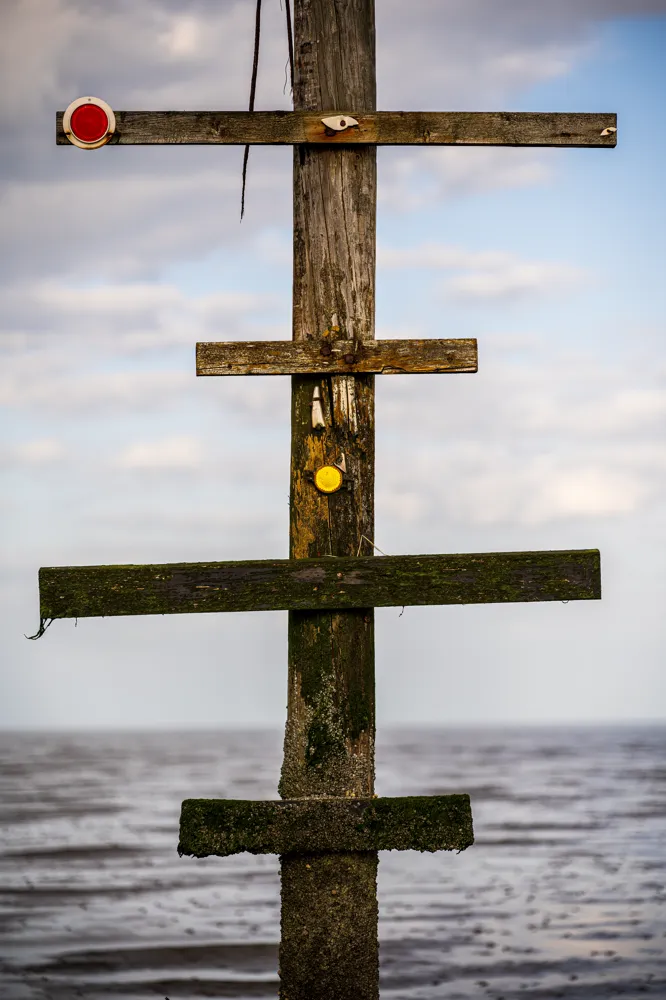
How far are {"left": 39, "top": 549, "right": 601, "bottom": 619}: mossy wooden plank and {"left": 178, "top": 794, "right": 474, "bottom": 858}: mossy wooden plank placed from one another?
2.48ft

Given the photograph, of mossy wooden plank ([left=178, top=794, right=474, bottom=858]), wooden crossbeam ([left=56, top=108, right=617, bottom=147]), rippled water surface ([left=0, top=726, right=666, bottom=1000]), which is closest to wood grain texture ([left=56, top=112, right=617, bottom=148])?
wooden crossbeam ([left=56, top=108, right=617, bottom=147])

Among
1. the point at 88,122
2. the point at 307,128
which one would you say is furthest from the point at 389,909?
the point at 88,122

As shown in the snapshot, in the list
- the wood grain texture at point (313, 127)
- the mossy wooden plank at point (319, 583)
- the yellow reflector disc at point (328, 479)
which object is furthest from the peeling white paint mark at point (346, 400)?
the wood grain texture at point (313, 127)

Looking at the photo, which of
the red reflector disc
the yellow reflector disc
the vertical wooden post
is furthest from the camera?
the red reflector disc

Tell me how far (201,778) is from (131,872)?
2574 cm

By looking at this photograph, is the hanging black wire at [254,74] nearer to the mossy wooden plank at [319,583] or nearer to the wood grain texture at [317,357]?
the wood grain texture at [317,357]

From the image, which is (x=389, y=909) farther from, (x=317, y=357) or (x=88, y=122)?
(x=88, y=122)

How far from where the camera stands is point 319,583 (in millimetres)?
4527

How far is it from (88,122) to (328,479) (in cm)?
178

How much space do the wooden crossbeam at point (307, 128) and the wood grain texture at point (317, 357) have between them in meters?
0.86

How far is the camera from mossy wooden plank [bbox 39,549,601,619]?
4.47m

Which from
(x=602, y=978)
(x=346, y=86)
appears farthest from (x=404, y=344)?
(x=602, y=978)

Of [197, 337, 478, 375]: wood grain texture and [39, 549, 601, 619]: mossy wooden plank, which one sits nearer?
[39, 549, 601, 619]: mossy wooden plank

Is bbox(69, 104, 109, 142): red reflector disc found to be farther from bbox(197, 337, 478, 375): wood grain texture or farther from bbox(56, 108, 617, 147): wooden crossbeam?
bbox(197, 337, 478, 375): wood grain texture
